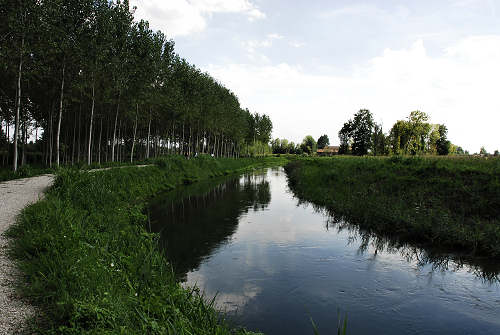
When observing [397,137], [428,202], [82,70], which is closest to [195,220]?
[428,202]

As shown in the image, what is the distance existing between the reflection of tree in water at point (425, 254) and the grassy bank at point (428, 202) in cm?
46

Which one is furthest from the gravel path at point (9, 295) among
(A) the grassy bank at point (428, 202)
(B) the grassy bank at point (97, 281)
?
(A) the grassy bank at point (428, 202)

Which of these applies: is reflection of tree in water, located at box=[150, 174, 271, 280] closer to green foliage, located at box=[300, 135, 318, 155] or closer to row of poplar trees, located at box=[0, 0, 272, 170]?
row of poplar trees, located at box=[0, 0, 272, 170]

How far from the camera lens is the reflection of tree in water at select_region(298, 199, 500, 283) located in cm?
887

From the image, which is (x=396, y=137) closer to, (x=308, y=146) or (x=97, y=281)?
(x=308, y=146)

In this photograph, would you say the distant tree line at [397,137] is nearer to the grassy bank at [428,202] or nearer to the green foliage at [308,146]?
the green foliage at [308,146]

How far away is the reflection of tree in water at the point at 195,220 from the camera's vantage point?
394 inches

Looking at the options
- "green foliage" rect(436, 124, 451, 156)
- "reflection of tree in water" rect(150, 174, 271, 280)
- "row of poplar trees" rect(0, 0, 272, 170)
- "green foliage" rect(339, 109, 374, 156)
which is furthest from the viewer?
"green foliage" rect(436, 124, 451, 156)

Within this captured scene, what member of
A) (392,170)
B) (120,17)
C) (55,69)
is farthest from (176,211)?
(120,17)

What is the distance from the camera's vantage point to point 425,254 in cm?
1024

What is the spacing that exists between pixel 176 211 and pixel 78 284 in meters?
11.9

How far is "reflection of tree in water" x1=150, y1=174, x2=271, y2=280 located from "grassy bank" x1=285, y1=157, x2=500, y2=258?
5438 mm

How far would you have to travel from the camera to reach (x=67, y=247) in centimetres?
600

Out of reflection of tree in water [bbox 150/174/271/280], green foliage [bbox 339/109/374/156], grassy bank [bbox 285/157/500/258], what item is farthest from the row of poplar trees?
green foliage [bbox 339/109/374/156]
